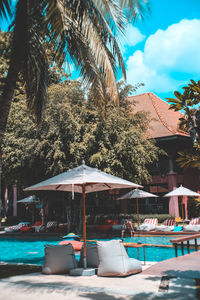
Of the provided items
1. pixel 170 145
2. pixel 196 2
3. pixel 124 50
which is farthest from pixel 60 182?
pixel 170 145

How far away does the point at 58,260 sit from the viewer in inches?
321

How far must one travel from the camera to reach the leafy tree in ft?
14.6

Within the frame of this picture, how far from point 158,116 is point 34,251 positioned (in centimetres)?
1669

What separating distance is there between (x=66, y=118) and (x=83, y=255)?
11.1m

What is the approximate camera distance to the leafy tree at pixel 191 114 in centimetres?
445

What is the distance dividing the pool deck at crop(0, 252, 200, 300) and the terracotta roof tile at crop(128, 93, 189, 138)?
57.5 feet

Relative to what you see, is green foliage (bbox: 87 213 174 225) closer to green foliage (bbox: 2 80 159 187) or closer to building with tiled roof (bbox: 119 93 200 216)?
building with tiled roof (bbox: 119 93 200 216)

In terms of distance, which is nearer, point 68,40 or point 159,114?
point 68,40

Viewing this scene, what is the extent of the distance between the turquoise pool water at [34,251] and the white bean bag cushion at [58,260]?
3.87 m

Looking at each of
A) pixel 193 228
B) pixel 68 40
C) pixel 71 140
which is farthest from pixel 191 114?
pixel 71 140

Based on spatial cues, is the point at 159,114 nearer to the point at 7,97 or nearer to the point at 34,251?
the point at 34,251

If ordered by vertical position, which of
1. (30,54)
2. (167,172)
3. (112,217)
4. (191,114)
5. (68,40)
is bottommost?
(112,217)

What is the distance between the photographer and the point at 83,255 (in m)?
8.48

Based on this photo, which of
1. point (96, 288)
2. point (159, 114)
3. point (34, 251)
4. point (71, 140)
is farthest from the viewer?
point (159, 114)
